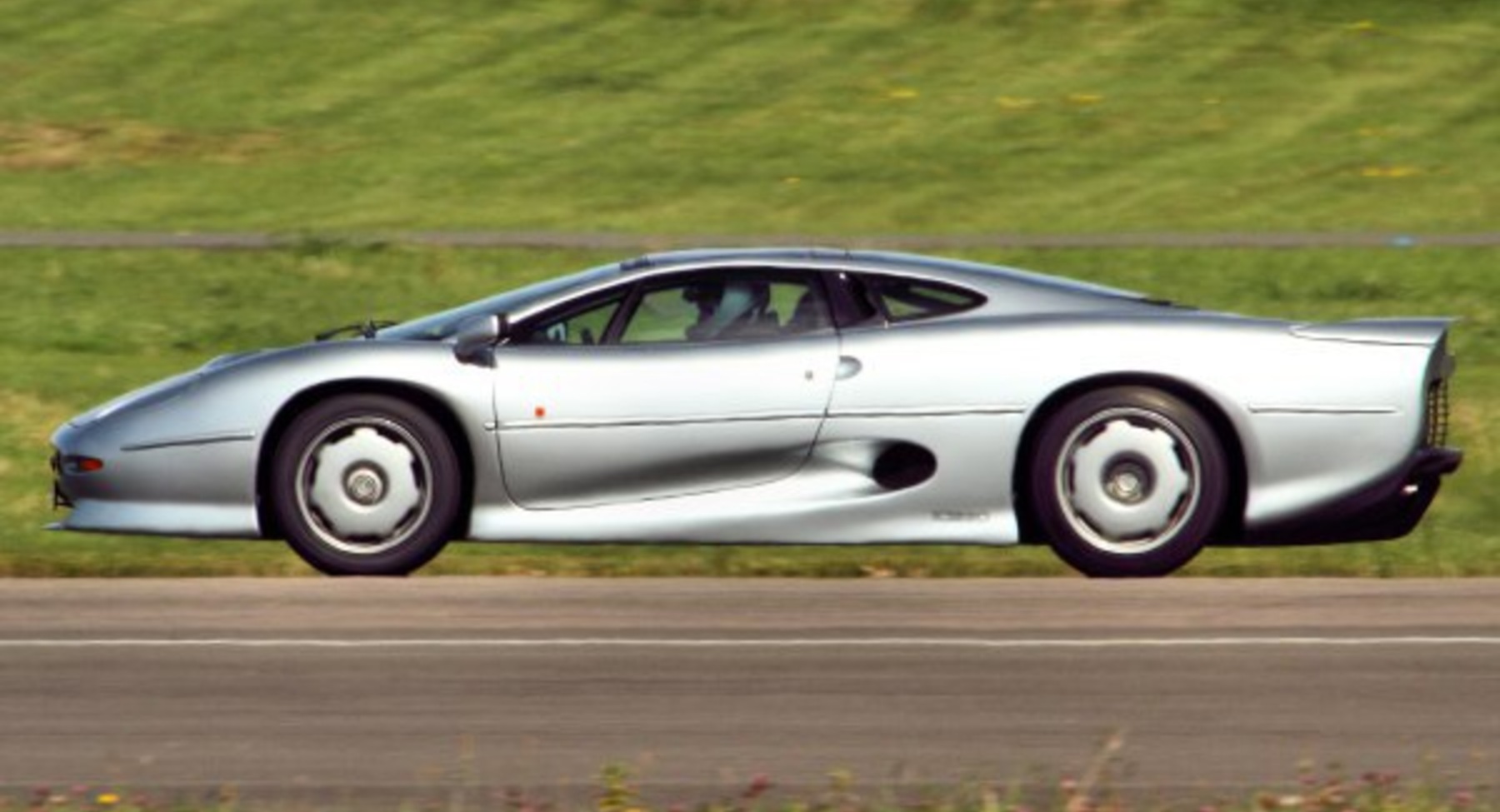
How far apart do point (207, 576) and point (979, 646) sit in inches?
132

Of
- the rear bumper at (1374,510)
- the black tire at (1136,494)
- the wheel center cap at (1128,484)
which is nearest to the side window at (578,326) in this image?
the black tire at (1136,494)

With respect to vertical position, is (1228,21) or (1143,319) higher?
(1228,21)

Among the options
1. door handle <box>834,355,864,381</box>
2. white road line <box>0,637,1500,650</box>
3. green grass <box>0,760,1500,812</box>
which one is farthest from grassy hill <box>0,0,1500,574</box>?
green grass <box>0,760,1500,812</box>

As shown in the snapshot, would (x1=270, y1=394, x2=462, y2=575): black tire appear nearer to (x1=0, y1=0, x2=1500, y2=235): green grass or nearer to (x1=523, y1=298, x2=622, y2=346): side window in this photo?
(x1=523, y1=298, x2=622, y2=346): side window

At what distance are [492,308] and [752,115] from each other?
17.5m

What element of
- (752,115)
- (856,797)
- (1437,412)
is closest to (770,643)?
(856,797)

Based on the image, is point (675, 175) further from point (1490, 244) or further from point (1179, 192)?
point (1490, 244)

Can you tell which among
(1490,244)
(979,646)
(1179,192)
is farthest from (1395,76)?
(979,646)

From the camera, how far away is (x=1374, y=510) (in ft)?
34.5

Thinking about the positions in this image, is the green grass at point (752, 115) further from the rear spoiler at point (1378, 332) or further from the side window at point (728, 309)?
the rear spoiler at point (1378, 332)

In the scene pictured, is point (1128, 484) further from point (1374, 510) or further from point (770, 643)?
point (770, 643)

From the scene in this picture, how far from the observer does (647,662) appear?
28.2 ft

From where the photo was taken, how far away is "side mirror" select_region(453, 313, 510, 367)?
1062cm

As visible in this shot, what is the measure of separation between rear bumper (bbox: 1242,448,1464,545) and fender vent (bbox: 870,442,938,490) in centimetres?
110
